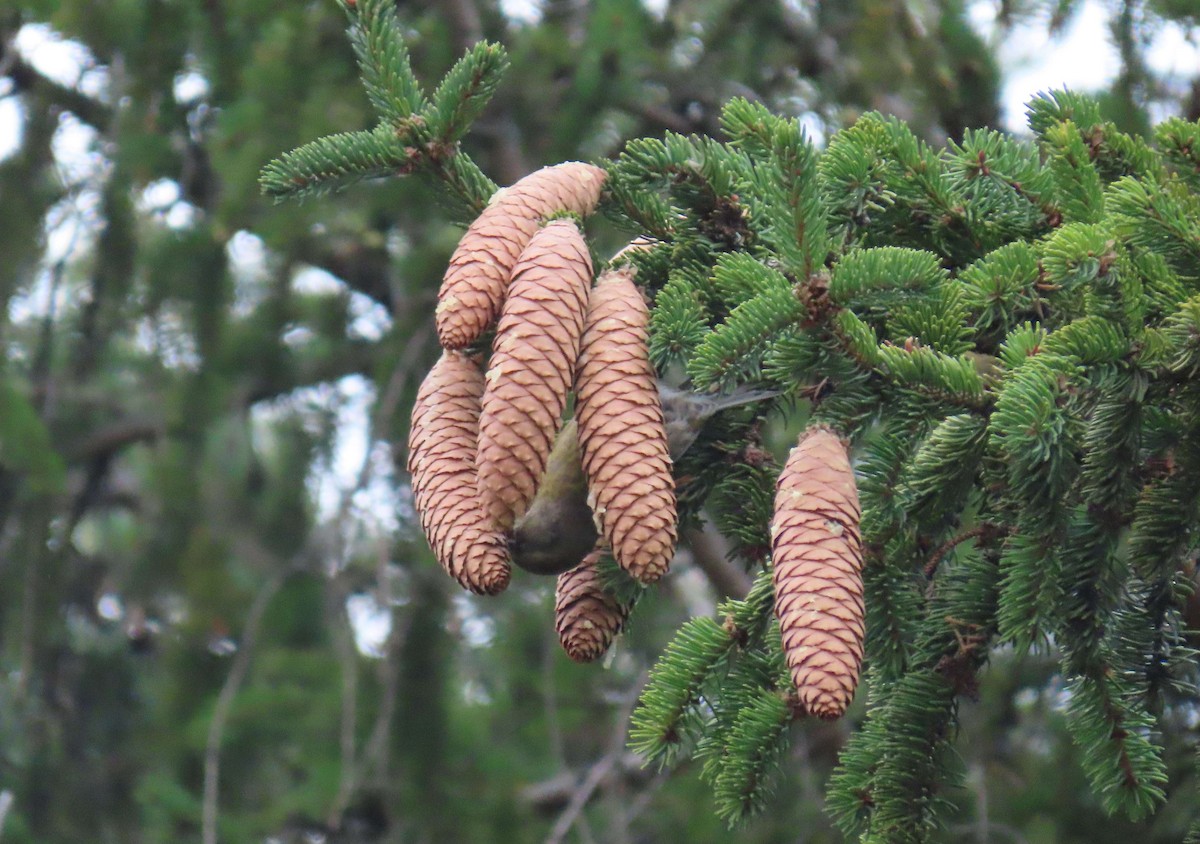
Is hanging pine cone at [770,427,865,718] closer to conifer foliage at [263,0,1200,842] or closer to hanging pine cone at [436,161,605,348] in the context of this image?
conifer foliage at [263,0,1200,842]

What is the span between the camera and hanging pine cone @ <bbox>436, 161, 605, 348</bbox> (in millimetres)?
994

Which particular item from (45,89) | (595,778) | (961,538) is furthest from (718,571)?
(45,89)

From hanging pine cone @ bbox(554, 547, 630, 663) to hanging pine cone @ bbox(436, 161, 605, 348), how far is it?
0.23 metres

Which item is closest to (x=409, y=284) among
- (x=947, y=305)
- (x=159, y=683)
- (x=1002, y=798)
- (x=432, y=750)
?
(x=432, y=750)

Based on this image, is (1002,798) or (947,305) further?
(1002,798)

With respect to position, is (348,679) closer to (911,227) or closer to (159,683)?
(159,683)

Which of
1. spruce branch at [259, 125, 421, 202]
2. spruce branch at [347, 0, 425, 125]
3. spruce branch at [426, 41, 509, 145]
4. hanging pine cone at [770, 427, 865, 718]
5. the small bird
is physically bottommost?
Result: hanging pine cone at [770, 427, 865, 718]

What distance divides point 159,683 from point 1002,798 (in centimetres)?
219

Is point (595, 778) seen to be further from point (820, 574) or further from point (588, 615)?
point (820, 574)

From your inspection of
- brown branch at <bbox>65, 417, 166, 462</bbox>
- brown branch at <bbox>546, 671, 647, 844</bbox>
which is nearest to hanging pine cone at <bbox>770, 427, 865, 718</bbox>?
brown branch at <bbox>546, 671, 647, 844</bbox>

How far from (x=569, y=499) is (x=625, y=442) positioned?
0.36 feet

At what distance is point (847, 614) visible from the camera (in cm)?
89

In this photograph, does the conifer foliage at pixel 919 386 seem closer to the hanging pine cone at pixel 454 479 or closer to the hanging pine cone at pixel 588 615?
the hanging pine cone at pixel 588 615

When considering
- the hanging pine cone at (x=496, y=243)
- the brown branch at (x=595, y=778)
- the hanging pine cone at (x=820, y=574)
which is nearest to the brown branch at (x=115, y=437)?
the brown branch at (x=595, y=778)
